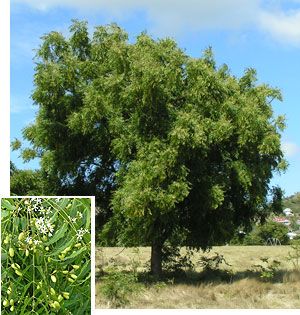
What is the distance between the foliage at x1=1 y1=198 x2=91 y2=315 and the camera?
18.8 ft

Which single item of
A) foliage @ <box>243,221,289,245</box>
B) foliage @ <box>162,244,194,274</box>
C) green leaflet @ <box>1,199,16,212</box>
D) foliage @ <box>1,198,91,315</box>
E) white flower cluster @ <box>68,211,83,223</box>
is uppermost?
green leaflet @ <box>1,199,16,212</box>

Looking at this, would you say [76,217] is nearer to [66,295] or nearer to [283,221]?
[66,295]

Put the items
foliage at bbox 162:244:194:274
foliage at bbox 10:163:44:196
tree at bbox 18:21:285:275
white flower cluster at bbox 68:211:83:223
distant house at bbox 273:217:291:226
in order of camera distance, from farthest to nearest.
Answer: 1. distant house at bbox 273:217:291:226
2. foliage at bbox 10:163:44:196
3. foliage at bbox 162:244:194:274
4. tree at bbox 18:21:285:275
5. white flower cluster at bbox 68:211:83:223

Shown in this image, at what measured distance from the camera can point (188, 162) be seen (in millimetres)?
12953

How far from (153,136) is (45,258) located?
23.4 ft

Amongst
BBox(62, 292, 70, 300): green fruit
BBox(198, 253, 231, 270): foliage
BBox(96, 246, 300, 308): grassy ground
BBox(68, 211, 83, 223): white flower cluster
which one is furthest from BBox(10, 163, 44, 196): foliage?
BBox(62, 292, 70, 300): green fruit

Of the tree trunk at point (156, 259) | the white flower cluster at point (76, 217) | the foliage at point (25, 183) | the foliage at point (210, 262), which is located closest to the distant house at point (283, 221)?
the foliage at point (210, 262)

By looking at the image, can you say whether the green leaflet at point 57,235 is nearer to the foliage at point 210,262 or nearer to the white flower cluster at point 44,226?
the white flower cluster at point 44,226

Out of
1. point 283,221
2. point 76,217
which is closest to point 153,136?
point 76,217

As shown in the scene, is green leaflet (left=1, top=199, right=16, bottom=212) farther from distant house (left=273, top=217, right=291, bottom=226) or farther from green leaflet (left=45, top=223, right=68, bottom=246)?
distant house (left=273, top=217, right=291, bottom=226)

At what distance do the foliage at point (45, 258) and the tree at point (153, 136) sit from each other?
5676 mm

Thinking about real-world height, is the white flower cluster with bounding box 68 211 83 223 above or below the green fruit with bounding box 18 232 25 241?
above

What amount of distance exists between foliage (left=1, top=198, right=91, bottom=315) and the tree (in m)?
5.68

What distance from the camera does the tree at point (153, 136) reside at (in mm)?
12094
